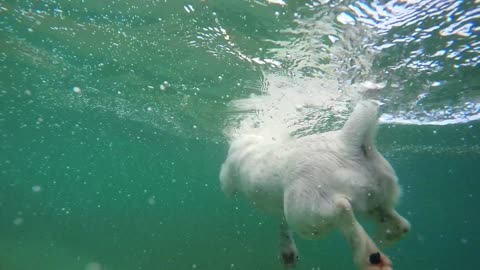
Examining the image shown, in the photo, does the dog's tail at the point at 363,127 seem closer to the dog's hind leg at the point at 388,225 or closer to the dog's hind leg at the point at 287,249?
the dog's hind leg at the point at 388,225

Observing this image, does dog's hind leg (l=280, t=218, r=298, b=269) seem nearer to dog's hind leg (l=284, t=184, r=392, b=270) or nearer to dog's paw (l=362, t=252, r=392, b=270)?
dog's hind leg (l=284, t=184, r=392, b=270)

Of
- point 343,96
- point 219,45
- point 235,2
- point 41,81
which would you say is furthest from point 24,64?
point 343,96

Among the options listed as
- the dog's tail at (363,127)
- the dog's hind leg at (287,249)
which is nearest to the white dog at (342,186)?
the dog's tail at (363,127)

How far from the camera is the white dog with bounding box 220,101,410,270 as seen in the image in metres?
3.48

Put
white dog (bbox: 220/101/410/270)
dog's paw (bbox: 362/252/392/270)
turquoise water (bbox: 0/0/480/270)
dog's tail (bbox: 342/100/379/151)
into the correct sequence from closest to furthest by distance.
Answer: dog's paw (bbox: 362/252/392/270), white dog (bbox: 220/101/410/270), dog's tail (bbox: 342/100/379/151), turquoise water (bbox: 0/0/480/270)

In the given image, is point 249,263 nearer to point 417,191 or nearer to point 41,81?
point 41,81

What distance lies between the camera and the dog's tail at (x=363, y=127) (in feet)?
13.5

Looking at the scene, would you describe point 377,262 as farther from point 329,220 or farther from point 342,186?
point 342,186

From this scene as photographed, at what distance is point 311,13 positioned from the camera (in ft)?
21.3

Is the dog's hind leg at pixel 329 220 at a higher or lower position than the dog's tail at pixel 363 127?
lower

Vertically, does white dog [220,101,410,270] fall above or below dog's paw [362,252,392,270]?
above

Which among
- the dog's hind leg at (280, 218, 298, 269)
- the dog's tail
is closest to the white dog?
the dog's tail

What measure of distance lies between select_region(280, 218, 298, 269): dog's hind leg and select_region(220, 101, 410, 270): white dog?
0.95 m

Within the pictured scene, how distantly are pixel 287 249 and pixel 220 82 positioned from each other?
7500mm
